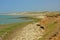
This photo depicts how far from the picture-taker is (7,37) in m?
32.3

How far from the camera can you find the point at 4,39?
31219 mm

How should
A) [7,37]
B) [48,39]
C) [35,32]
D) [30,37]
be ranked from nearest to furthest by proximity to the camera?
[48,39] → [30,37] → [35,32] → [7,37]

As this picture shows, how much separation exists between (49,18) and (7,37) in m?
7.87

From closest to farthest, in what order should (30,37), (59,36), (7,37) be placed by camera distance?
1. (59,36)
2. (30,37)
3. (7,37)

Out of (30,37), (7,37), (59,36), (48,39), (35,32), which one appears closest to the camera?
(59,36)

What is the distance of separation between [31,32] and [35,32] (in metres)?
0.67

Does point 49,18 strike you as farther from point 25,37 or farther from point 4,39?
point 4,39

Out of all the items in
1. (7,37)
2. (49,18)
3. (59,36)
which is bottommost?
(7,37)

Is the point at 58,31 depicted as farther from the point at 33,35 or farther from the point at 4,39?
the point at 4,39

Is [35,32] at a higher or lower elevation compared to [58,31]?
lower

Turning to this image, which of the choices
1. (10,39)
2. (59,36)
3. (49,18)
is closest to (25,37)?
(10,39)

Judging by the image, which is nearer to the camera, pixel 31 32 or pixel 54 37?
pixel 54 37

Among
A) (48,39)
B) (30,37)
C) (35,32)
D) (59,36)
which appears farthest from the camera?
(35,32)

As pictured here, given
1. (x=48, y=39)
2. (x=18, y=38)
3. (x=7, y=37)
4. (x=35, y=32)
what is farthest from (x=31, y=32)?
(x=48, y=39)
